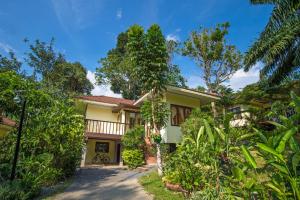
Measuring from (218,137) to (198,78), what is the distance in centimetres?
2396

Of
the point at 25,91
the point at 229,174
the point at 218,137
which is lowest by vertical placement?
the point at 229,174

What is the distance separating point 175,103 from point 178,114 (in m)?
0.89

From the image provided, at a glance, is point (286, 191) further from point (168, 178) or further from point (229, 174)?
point (168, 178)

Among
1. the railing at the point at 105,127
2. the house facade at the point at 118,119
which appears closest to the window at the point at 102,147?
the house facade at the point at 118,119

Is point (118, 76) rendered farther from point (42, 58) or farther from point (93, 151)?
point (93, 151)

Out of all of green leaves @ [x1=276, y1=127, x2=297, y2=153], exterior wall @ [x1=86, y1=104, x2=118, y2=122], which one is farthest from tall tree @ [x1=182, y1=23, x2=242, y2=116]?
green leaves @ [x1=276, y1=127, x2=297, y2=153]

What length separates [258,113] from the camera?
50.6 feet

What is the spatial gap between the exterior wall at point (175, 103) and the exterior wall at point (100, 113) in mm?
6773

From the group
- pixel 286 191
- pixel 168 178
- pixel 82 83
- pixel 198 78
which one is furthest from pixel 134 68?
pixel 82 83

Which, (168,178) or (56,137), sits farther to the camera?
(56,137)

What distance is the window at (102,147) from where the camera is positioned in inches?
750

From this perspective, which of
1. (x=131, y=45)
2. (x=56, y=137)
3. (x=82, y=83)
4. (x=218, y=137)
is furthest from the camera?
(x=82, y=83)

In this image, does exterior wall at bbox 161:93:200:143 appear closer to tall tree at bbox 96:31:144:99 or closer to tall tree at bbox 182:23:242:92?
tall tree at bbox 182:23:242:92

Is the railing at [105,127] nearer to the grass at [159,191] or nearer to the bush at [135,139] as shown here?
the bush at [135,139]
